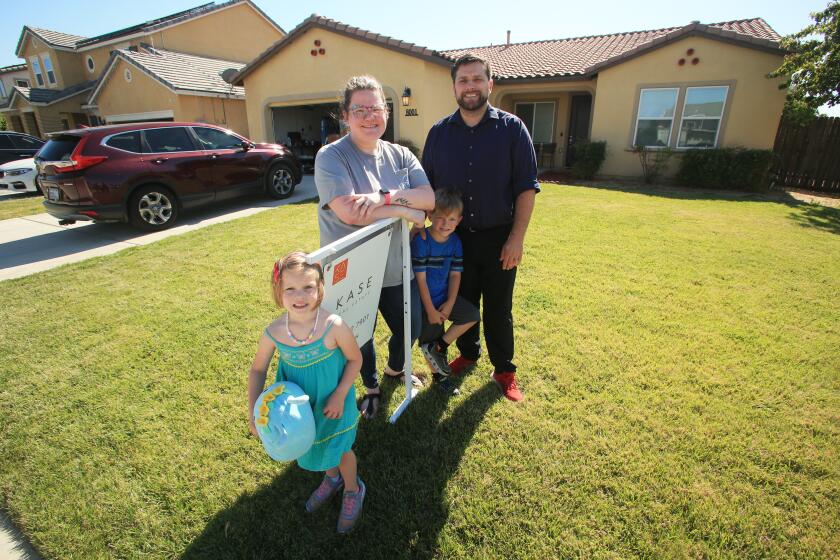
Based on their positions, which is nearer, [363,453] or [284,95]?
[363,453]

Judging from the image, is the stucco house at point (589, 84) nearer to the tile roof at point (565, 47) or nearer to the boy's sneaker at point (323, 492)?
the tile roof at point (565, 47)

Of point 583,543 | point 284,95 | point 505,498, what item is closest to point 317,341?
point 505,498

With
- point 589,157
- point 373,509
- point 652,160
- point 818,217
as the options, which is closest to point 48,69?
point 589,157

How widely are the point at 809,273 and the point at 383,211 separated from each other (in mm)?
5570

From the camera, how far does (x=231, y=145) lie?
8.34 m

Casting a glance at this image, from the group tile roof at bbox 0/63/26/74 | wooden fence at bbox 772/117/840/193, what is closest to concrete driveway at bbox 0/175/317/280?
wooden fence at bbox 772/117/840/193

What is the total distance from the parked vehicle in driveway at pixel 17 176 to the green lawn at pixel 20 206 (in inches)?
11.4

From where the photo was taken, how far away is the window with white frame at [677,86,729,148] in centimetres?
1117

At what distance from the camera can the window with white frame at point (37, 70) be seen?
2319 centimetres

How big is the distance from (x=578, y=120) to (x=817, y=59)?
20.6 feet

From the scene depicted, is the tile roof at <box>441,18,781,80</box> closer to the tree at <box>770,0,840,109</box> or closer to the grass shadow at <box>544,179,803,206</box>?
the tree at <box>770,0,840,109</box>

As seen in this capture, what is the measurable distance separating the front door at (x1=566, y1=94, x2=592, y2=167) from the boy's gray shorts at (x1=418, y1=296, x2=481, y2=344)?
1347cm

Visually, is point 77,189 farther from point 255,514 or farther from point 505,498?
point 505,498

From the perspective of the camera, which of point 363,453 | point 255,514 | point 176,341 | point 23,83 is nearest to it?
point 255,514
